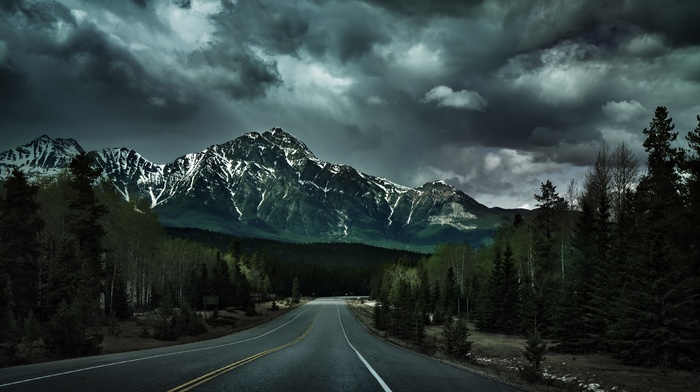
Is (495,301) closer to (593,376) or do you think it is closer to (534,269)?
(534,269)

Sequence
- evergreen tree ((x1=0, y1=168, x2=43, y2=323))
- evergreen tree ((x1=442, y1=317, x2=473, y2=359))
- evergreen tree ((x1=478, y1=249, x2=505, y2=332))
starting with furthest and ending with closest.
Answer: evergreen tree ((x1=478, y1=249, x2=505, y2=332)) < evergreen tree ((x1=0, y1=168, x2=43, y2=323)) < evergreen tree ((x1=442, y1=317, x2=473, y2=359))

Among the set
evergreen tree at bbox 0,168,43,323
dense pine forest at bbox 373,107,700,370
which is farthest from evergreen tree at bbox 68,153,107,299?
dense pine forest at bbox 373,107,700,370

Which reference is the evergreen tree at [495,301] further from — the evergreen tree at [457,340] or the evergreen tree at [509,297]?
the evergreen tree at [457,340]

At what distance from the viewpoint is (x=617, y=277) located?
3048 centimetres

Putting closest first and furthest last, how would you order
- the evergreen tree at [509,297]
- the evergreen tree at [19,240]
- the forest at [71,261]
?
1. the forest at [71,261]
2. the evergreen tree at [19,240]
3. the evergreen tree at [509,297]

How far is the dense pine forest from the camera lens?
927 inches

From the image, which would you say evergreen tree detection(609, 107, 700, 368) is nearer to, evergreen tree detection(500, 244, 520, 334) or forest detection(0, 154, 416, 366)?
forest detection(0, 154, 416, 366)

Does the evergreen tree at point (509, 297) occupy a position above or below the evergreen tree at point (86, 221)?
below

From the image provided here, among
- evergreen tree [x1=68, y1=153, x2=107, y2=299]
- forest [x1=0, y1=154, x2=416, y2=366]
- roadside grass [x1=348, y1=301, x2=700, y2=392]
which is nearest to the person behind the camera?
roadside grass [x1=348, y1=301, x2=700, y2=392]

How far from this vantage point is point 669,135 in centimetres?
Result: 4000

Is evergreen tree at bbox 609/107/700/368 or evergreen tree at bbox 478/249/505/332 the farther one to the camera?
evergreen tree at bbox 478/249/505/332

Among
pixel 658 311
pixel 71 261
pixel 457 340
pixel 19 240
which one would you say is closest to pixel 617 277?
pixel 658 311

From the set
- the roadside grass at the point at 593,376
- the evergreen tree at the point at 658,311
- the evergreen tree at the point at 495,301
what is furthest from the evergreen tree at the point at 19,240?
the evergreen tree at the point at 495,301

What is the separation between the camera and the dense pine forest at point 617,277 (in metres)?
23.5
